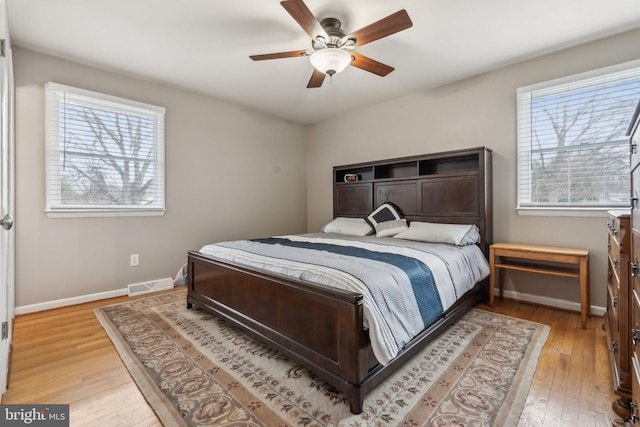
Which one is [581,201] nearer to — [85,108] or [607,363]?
[607,363]

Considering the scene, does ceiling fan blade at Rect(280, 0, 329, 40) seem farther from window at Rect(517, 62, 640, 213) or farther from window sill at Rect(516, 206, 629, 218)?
window sill at Rect(516, 206, 629, 218)

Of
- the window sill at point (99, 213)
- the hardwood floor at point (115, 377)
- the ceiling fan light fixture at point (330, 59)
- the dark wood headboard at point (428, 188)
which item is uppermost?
the ceiling fan light fixture at point (330, 59)

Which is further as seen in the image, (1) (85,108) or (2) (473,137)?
(2) (473,137)

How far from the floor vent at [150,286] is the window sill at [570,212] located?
164 inches

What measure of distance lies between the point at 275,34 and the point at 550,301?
370 centimetres

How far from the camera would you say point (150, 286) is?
→ 11.5ft

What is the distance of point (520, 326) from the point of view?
2.47 m

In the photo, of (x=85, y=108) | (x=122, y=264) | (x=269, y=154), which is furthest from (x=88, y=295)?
(x=269, y=154)

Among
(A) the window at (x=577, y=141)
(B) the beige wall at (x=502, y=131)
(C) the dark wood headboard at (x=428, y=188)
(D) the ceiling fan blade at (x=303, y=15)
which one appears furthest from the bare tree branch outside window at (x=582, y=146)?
(D) the ceiling fan blade at (x=303, y=15)

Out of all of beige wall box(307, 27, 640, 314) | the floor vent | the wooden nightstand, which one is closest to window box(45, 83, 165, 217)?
the floor vent

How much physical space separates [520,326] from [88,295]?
13.9 feet

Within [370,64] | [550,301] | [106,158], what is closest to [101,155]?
[106,158]

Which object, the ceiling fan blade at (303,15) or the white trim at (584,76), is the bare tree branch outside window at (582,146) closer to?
the white trim at (584,76)

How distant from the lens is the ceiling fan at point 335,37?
1.89 metres
